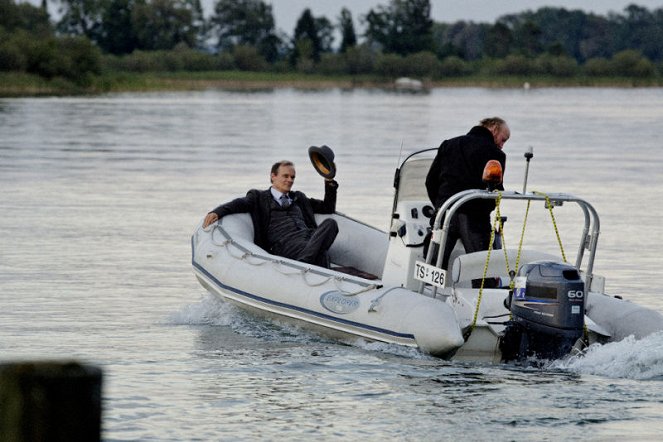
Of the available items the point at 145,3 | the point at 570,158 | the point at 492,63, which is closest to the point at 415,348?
the point at 570,158

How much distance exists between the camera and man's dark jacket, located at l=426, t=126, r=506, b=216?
Result: 8.86 meters

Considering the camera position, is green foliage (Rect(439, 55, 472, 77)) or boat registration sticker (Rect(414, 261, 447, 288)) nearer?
boat registration sticker (Rect(414, 261, 447, 288))

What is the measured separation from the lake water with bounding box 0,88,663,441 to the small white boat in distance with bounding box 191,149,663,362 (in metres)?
0.16

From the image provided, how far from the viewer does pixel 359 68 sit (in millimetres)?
116000

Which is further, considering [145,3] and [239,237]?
[145,3]

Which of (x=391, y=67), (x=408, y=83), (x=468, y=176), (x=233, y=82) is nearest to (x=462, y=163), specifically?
(x=468, y=176)

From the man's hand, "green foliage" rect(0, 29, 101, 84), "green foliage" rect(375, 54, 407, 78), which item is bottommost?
"green foliage" rect(375, 54, 407, 78)

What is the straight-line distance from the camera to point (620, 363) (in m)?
7.71

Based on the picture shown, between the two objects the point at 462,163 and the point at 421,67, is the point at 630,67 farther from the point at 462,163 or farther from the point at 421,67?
the point at 462,163

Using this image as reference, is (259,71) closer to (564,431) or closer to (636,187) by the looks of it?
(636,187)

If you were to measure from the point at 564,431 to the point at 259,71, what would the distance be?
110 meters

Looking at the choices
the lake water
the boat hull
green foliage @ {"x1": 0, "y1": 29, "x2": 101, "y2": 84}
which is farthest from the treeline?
the boat hull

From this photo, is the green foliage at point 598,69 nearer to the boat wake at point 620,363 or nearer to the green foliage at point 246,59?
the green foliage at point 246,59

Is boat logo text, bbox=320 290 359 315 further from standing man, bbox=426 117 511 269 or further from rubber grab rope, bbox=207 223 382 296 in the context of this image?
standing man, bbox=426 117 511 269
